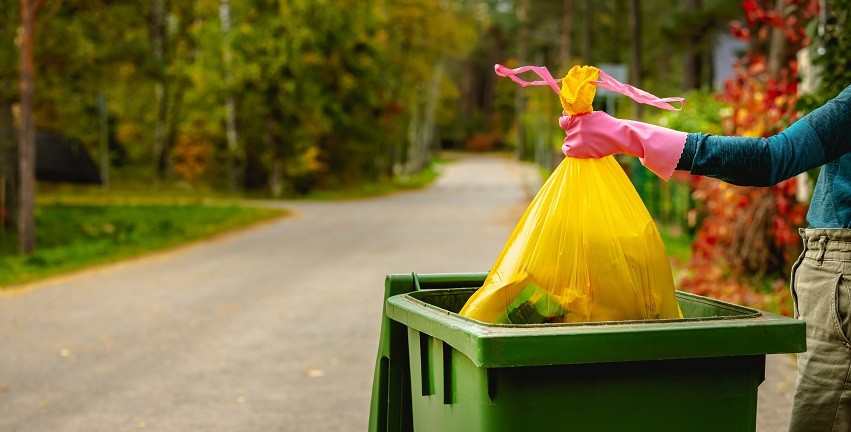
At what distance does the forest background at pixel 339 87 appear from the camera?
10.7m

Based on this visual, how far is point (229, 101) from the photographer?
1344 inches

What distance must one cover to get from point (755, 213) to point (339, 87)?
84.7 feet

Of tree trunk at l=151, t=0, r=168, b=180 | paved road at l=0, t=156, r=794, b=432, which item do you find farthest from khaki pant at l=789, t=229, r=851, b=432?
tree trunk at l=151, t=0, r=168, b=180

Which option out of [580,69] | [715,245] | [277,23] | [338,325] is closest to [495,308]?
[580,69]

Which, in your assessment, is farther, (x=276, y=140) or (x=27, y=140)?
(x=276, y=140)

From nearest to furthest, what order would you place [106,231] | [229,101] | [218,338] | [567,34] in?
[218,338] < [106,231] < [229,101] < [567,34]

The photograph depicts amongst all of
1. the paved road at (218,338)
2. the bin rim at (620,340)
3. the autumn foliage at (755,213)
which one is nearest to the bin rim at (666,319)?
the bin rim at (620,340)

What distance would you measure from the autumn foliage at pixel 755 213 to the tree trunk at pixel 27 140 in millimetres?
9622

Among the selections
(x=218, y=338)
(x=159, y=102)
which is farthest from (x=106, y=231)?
(x=159, y=102)

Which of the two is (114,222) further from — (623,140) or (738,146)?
(738,146)

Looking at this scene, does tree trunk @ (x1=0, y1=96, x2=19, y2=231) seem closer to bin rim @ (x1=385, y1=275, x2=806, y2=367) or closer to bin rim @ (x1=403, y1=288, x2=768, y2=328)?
bin rim @ (x1=403, y1=288, x2=768, y2=328)

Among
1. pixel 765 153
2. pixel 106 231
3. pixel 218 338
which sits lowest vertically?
pixel 106 231

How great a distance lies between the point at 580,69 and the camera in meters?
3.22

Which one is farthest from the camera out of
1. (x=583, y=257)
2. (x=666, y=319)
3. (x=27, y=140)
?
(x=27, y=140)
